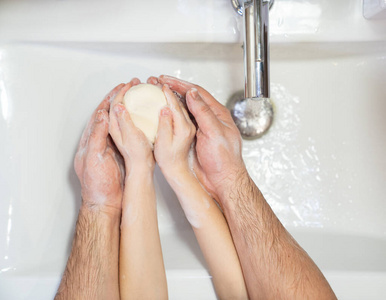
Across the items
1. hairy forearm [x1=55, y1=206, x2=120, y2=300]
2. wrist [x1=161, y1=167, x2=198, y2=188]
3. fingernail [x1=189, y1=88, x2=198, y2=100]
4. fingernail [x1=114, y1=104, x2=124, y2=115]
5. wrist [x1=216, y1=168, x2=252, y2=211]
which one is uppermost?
fingernail [x1=189, y1=88, x2=198, y2=100]

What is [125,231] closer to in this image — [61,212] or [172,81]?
[61,212]

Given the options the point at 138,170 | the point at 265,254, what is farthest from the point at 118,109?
the point at 265,254

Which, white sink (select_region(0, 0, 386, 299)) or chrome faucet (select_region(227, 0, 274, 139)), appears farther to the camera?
white sink (select_region(0, 0, 386, 299))

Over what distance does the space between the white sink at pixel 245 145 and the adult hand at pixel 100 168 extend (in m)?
0.14

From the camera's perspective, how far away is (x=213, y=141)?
0.78 m

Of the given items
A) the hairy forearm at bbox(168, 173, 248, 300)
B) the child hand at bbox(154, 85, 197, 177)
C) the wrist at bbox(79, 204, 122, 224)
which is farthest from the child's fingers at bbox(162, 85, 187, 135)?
the wrist at bbox(79, 204, 122, 224)

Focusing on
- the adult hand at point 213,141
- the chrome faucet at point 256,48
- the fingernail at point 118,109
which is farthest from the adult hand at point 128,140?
the chrome faucet at point 256,48

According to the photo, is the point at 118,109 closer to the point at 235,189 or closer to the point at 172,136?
the point at 172,136

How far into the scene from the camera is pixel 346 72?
3.34 ft

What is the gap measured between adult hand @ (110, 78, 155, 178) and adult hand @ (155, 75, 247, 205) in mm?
105

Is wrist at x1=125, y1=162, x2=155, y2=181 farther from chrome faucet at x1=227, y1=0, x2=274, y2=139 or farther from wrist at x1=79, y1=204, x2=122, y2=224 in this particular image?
chrome faucet at x1=227, y1=0, x2=274, y2=139

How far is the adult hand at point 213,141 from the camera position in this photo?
778 millimetres

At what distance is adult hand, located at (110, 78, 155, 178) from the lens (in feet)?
2.49

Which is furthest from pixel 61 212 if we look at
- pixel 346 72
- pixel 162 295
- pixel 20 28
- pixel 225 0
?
pixel 346 72
